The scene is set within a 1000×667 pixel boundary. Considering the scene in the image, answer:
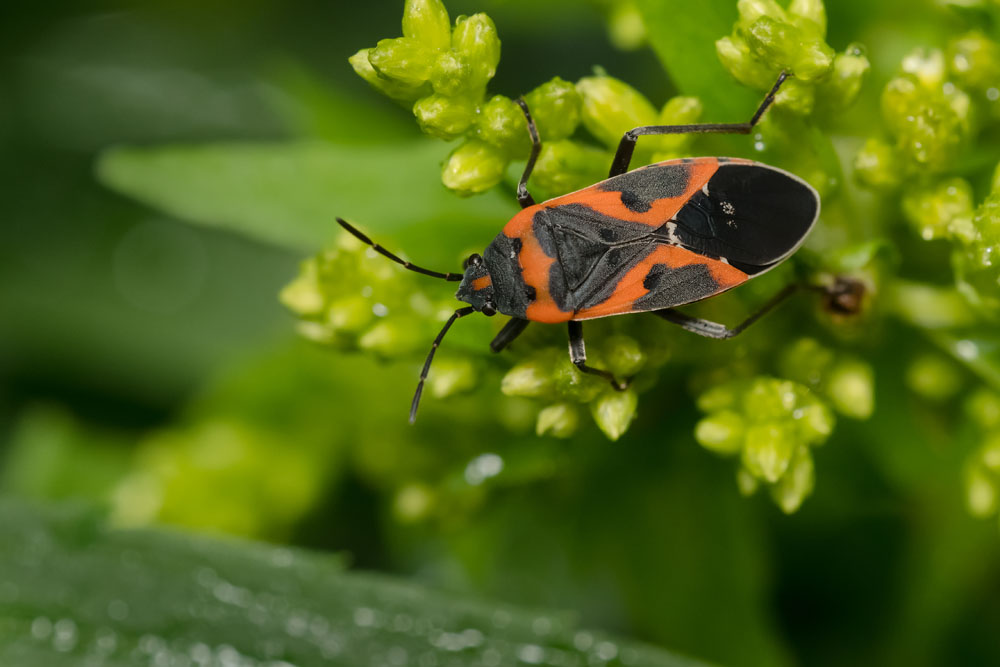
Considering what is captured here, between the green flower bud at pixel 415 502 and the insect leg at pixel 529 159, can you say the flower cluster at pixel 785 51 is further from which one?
the green flower bud at pixel 415 502

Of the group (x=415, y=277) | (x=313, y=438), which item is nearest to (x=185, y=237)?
(x=313, y=438)

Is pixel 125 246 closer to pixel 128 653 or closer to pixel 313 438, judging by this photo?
pixel 313 438

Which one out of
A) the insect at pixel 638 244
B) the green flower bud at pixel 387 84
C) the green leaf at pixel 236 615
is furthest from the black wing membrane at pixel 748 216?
the green leaf at pixel 236 615

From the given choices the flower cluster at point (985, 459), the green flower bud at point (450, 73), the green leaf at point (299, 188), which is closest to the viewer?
the green flower bud at point (450, 73)

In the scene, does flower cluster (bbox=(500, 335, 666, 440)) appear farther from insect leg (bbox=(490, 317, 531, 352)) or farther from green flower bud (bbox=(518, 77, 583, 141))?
green flower bud (bbox=(518, 77, 583, 141))

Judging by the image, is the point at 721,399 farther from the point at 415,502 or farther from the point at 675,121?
the point at 415,502

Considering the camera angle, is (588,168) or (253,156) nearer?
(588,168)
